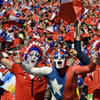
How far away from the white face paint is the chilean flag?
0.94 m

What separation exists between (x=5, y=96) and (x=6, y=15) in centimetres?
716

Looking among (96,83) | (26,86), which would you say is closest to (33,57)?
(26,86)

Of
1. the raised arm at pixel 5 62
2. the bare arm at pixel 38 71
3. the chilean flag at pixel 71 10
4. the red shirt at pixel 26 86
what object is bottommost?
the red shirt at pixel 26 86

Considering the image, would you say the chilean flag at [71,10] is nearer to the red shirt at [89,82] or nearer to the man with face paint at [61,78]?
the red shirt at [89,82]

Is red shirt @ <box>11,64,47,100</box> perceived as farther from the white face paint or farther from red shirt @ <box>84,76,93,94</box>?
red shirt @ <box>84,76,93,94</box>

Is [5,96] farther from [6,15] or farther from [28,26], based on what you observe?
[28,26]

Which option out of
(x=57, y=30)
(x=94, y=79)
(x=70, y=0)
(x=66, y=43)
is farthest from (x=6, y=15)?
(x=94, y=79)

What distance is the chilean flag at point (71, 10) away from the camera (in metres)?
5.59

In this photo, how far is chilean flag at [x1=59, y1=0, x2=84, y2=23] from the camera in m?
5.59

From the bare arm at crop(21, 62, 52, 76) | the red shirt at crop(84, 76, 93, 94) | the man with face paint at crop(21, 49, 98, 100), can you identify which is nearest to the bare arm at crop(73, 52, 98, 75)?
the man with face paint at crop(21, 49, 98, 100)

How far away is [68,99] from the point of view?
4.43 meters

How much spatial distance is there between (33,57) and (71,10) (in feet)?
4.22

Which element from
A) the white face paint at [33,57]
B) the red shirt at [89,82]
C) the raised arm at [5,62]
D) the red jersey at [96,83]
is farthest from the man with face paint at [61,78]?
the red shirt at [89,82]

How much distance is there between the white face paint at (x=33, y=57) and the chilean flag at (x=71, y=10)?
3.08ft
